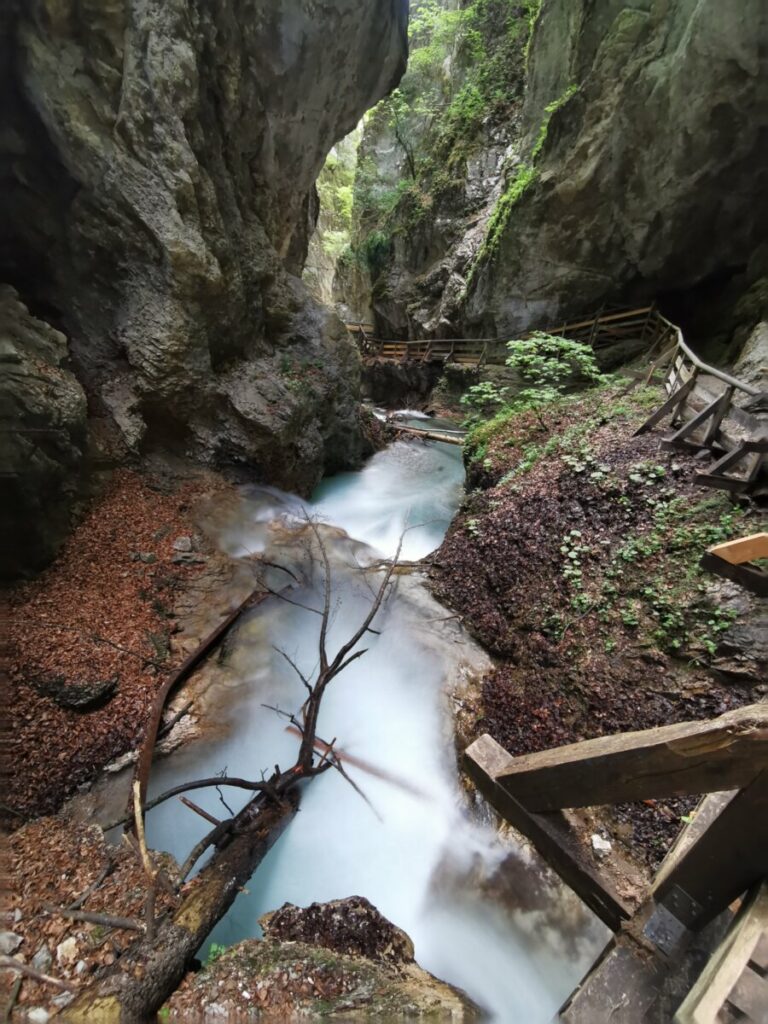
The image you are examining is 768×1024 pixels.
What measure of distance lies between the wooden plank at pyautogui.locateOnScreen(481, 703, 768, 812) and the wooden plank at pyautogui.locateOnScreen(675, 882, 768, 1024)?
29 centimetres

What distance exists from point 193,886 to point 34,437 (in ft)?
16.0

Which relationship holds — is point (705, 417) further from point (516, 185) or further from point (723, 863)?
point (516, 185)

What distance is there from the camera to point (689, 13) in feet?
28.5

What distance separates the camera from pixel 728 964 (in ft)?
3.57

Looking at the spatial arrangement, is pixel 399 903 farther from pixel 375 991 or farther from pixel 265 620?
pixel 265 620

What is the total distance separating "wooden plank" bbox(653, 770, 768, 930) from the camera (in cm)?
125

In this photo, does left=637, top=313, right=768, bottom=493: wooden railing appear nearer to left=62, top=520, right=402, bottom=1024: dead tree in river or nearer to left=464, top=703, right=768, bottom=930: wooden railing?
left=464, top=703, right=768, bottom=930: wooden railing

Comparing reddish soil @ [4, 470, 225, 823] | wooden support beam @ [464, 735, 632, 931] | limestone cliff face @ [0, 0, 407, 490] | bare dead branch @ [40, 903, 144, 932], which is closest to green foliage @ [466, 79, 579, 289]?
limestone cliff face @ [0, 0, 407, 490]

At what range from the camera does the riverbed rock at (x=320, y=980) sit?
243cm

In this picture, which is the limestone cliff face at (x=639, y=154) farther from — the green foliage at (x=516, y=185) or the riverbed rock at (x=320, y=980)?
the riverbed rock at (x=320, y=980)

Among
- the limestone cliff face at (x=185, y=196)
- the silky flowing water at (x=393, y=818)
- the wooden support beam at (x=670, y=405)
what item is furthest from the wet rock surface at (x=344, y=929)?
the limestone cliff face at (x=185, y=196)

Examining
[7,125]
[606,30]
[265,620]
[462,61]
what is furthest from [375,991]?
[462,61]

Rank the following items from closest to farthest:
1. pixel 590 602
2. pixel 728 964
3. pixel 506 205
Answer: pixel 728 964, pixel 590 602, pixel 506 205

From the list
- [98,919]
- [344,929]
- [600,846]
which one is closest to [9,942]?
[98,919]
